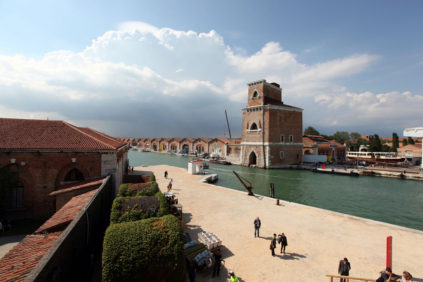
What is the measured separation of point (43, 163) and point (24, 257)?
9.41 meters

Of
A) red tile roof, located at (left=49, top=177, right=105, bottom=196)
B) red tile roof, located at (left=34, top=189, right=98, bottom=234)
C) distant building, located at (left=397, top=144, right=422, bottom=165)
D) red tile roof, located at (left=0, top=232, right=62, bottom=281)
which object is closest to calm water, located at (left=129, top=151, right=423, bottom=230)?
red tile roof, located at (left=49, top=177, right=105, bottom=196)

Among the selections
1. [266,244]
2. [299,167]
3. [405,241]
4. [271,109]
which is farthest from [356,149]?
[266,244]

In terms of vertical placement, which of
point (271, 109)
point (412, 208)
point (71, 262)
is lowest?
point (412, 208)

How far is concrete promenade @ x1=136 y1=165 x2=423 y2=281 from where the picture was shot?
7648 mm

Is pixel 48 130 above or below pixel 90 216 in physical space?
above

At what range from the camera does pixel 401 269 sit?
7.81 metres

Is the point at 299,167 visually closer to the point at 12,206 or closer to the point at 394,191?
the point at 394,191

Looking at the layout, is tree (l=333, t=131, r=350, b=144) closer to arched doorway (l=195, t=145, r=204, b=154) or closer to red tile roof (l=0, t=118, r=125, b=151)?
arched doorway (l=195, t=145, r=204, b=154)

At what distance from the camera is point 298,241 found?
32.4ft

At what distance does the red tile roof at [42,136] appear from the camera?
13070 mm

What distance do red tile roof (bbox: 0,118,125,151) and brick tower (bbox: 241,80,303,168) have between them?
36.0 meters

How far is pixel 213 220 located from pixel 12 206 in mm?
12935

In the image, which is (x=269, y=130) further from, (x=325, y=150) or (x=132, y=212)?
(x=132, y=212)

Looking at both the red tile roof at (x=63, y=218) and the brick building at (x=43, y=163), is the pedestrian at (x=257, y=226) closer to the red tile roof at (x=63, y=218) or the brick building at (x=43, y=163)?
the red tile roof at (x=63, y=218)
